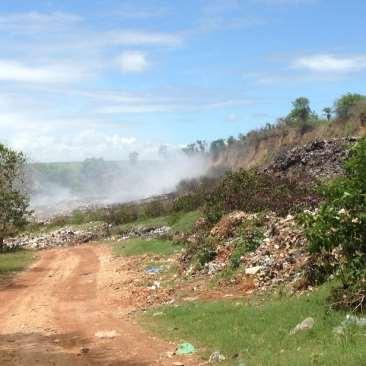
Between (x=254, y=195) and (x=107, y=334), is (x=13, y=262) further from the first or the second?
(x=107, y=334)

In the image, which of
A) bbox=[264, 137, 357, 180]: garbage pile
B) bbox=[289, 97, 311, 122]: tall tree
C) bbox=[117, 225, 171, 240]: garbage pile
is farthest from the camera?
bbox=[289, 97, 311, 122]: tall tree

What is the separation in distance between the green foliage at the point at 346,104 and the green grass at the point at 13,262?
1373 inches

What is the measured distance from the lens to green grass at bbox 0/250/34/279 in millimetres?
24328

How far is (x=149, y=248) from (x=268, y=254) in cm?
1185

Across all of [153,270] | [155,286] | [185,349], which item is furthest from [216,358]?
[153,270]

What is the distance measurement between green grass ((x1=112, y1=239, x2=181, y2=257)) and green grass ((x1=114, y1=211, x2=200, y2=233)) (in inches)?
81.3

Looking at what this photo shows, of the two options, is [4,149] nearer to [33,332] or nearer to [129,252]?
[129,252]

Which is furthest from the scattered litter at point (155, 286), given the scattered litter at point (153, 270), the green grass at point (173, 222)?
the green grass at point (173, 222)

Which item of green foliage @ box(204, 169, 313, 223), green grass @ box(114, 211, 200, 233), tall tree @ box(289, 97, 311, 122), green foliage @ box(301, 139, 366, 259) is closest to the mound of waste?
green foliage @ box(204, 169, 313, 223)

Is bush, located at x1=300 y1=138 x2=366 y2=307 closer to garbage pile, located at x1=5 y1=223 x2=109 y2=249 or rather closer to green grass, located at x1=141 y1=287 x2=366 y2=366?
green grass, located at x1=141 y1=287 x2=366 y2=366

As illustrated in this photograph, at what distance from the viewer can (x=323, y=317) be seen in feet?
30.8

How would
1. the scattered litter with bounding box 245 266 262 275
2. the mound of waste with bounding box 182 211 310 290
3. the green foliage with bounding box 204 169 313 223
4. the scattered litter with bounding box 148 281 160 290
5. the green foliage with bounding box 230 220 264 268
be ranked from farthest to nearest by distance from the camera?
1. the green foliage with bounding box 204 169 313 223
2. the scattered litter with bounding box 148 281 160 290
3. the green foliage with bounding box 230 220 264 268
4. the scattered litter with bounding box 245 266 262 275
5. the mound of waste with bounding box 182 211 310 290

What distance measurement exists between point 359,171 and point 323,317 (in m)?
2.43

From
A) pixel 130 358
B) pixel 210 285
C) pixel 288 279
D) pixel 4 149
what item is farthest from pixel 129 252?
pixel 130 358
